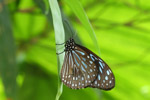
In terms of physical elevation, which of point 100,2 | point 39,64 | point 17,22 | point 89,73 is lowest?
point 89,73

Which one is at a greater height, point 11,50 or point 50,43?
point 50,43

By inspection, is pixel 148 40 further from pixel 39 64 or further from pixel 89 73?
pixel 89 73

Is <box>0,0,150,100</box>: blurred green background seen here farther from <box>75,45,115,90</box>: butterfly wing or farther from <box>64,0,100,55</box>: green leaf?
<box>64,0,100,55</box>: green leaf

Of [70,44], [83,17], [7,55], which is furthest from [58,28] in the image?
[7,55]

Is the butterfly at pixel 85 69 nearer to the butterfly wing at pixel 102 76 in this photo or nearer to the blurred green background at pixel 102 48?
the butterfly wing at pixel 102 76

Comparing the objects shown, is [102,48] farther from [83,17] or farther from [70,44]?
[83,17]

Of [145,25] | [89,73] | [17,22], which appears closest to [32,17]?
[17,22]
